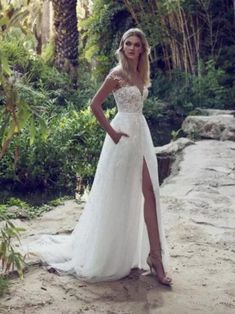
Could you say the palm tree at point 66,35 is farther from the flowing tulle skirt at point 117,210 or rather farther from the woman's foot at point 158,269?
the woman's foot at point 158,269

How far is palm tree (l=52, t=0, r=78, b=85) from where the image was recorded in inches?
495

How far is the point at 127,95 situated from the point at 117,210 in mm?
729

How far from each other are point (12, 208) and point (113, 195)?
7.40ft

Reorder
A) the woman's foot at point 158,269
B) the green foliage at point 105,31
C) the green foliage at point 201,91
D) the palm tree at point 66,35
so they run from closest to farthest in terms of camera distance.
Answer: the woman's foot at point 158,269
the green foliage at point 201,91
the palm tree at point 66,35
the green foliage at point 105,31

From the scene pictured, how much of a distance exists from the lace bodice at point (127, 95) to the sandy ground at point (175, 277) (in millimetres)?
1052

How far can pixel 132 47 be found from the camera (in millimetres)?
3873

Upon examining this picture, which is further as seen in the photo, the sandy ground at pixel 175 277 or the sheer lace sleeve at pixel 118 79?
the sheer lace sleeve at pixel 118 79

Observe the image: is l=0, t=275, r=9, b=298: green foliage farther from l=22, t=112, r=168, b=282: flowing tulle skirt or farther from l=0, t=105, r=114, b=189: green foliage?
l=0, t=105, r=114, b=189: green foliage

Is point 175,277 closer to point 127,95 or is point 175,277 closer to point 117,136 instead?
point 117,136

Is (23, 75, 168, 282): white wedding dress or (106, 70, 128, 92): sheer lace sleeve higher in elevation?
(106, 70, 128, 92): sheer lace sleeve

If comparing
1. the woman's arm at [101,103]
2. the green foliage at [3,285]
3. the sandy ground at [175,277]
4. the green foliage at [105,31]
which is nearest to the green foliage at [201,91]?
the green foliage at [105,31]

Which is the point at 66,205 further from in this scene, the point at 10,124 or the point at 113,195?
the point at 10,124

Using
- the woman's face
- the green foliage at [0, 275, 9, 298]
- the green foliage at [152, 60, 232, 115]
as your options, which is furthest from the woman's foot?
the green foliage at [152, 60, 232, 115]

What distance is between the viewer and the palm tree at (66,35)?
41.2 feet
